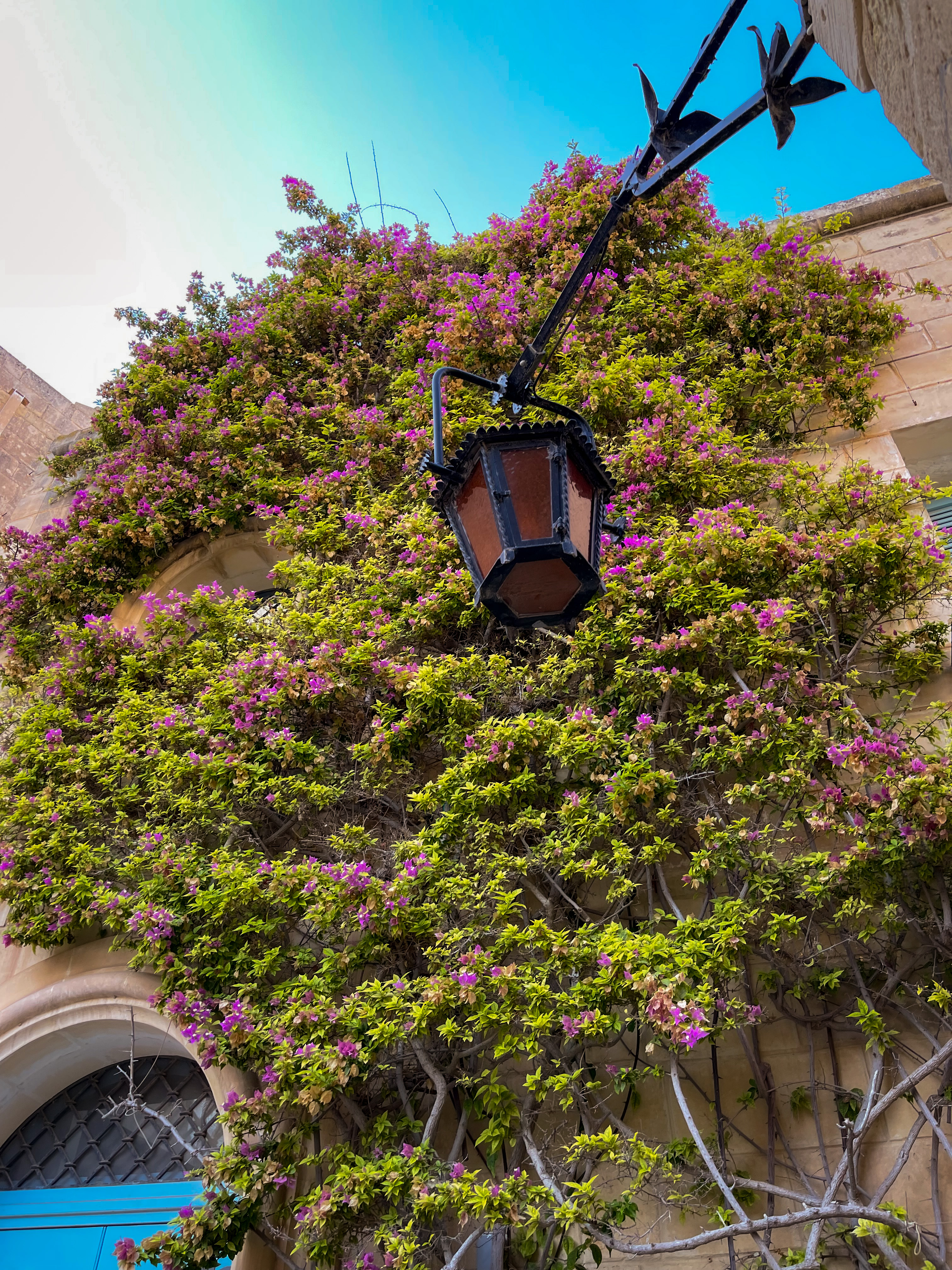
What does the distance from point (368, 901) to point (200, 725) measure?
1748 millimetres

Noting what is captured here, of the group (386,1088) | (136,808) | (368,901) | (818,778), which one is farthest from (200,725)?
(818,778)

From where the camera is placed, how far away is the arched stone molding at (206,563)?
6.88 m

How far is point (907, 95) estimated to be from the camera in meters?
1.62

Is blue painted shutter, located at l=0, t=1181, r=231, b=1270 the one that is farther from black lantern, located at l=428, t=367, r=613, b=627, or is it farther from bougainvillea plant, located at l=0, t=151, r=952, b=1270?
black lantern, located at l=428, t=367, r=613, b=627

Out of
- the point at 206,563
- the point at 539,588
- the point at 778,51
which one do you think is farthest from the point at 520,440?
the point at 206,563

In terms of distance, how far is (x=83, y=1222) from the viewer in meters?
4.50

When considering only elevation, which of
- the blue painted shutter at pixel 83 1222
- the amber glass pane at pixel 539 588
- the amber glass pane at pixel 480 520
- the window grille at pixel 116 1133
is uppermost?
the amber glass pane at pixel 480 520

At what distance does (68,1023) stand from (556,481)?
4.13 metres

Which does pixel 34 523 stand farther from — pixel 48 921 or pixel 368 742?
pixel 368 742

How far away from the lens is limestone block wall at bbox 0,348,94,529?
9.74m

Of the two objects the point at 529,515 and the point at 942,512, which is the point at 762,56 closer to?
the point at 529,515

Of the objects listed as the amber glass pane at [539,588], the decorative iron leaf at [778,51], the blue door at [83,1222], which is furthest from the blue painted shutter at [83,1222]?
the decorative iron leaf at [778,51]

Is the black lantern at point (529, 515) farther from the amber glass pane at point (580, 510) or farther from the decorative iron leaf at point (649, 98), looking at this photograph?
the decorative iron leaf at point (649, 98)

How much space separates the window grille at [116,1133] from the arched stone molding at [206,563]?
3.23m
